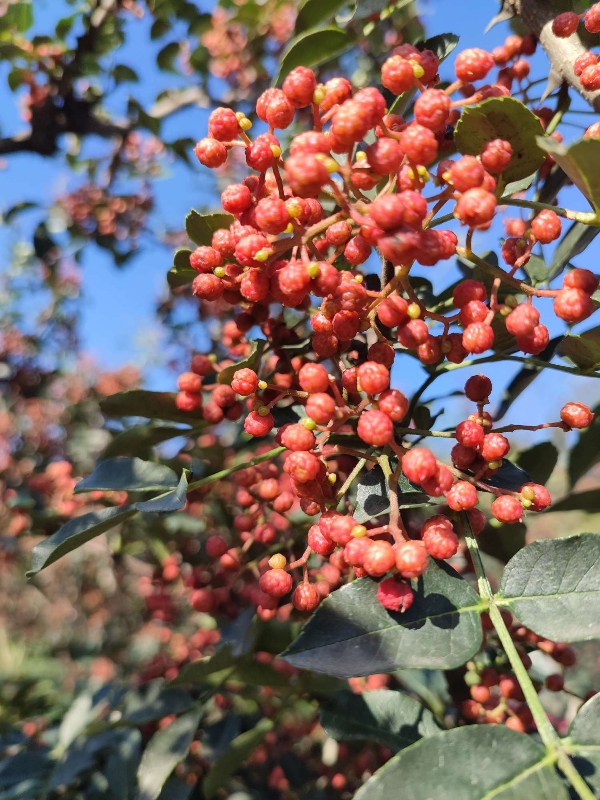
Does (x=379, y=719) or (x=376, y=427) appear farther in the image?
(x=379, y=719)

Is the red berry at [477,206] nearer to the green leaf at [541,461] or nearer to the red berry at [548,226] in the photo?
the red berry at [548,226]

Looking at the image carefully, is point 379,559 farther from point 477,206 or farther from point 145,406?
point 145,406

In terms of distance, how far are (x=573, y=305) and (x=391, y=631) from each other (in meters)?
0.47

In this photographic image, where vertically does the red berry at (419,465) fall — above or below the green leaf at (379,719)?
above

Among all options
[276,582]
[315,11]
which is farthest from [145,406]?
[315,11]

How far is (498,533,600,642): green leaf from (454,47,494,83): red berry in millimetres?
649

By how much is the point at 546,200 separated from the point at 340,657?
3.00 ft

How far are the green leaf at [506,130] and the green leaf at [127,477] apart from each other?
69 centimetres

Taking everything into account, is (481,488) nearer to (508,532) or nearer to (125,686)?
(508,532)

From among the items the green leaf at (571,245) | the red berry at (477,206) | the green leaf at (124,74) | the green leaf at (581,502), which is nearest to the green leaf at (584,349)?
the green leaf at (571,245)

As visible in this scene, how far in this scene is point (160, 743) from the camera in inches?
51.2

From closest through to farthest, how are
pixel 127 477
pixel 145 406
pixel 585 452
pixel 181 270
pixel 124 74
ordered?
pixel 127 477 < pixel 181 270 < pixel 145 406 < pixel 585 452 < pixel 124 74

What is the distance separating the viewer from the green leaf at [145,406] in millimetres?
1231

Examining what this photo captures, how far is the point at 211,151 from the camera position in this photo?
0.94 m
